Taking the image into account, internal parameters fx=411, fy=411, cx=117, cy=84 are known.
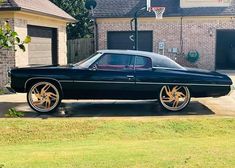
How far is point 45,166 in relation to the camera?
5367 mm

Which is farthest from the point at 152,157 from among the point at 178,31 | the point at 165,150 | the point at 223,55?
the point at 223,55

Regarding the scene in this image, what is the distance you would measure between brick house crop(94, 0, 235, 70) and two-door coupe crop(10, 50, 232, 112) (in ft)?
46.7

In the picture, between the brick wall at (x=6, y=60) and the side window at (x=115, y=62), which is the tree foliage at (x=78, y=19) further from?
the side window at (x=115, y=62)

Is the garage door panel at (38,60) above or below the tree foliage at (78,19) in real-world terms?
below

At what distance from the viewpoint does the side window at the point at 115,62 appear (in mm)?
9906

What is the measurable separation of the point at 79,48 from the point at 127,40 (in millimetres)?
3084

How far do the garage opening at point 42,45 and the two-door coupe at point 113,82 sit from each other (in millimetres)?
5577

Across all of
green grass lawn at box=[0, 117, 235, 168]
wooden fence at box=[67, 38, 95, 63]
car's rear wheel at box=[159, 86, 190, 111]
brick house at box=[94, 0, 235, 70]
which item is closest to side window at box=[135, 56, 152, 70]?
car's rear wheel at box=[159, 86, 190, 111]

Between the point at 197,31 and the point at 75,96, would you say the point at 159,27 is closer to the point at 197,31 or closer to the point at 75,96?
the point at 197,31

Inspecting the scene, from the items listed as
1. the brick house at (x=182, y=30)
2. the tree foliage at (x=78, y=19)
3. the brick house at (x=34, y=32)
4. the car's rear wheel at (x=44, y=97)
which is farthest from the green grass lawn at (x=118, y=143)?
the tree foliage at (x=78, y=19)

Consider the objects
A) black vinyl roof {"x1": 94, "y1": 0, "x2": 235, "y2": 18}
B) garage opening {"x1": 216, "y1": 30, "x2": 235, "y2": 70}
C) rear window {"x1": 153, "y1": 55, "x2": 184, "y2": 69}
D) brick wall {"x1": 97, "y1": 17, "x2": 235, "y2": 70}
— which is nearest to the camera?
rear window {"x1": 153, "y1": 55, "x2": 184, "y2": 69}

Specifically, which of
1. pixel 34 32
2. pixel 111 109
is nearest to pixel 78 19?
pixel 34 32

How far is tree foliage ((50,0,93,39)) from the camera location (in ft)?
89.5

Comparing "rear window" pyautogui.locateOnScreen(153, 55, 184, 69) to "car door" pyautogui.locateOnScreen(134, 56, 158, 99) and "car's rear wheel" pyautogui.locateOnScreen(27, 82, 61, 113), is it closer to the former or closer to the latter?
"car door" pyautogui.locateOnScreen(134, 56, 158, 99)
